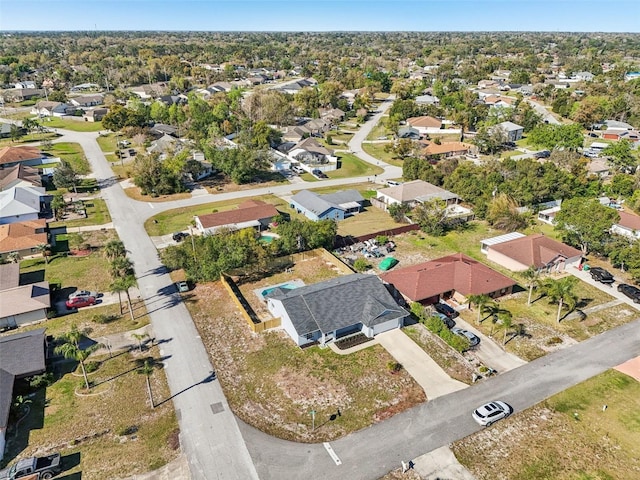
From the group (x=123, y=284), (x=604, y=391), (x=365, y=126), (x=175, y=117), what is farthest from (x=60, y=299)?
(x=365, y=126)

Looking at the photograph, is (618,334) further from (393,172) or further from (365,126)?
(365,126)

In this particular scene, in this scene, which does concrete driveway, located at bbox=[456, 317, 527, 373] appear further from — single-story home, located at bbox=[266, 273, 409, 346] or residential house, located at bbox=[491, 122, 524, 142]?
residential house, located at bbox=[491, 122, 524, 142]

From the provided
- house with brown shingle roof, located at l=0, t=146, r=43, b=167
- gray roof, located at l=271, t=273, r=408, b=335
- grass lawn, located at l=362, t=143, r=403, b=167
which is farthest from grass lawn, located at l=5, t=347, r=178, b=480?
grass lawn, located at l=362, t=143, r=403, b=167

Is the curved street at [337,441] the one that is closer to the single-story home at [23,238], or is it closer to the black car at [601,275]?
the black car at [601,275]

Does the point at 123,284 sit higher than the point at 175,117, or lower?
lower

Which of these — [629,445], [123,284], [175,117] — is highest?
[175,117]

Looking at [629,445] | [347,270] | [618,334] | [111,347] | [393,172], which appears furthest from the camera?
[393,172]
